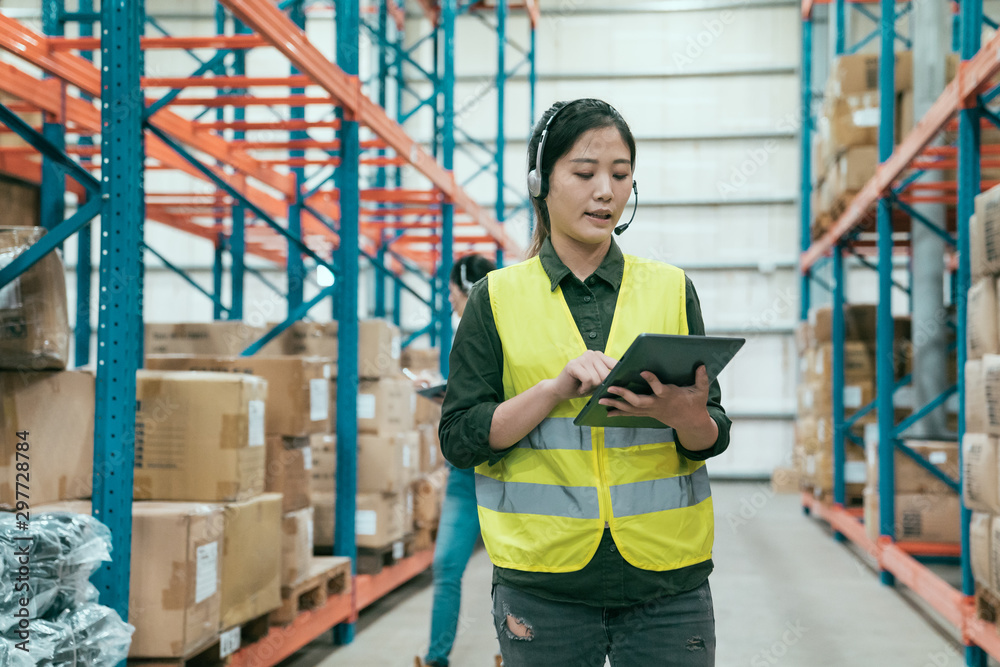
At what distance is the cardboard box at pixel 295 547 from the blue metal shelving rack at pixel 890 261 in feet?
11.5

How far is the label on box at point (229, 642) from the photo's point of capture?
3.61m

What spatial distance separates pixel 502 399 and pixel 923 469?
6481mm

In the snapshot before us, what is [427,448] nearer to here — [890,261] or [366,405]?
[366,405]

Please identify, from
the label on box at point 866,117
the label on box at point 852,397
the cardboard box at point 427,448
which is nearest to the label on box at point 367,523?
the cardboard box at point 427,448

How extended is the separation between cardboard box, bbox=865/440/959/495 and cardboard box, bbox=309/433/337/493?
4491 mm

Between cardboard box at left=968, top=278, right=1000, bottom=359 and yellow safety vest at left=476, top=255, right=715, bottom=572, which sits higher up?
cardboard box at left=968, top=278, right=1000, bottom=359

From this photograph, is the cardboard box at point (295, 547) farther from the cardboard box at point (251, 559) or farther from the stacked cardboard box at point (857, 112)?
the stacked cardboard box at point (857, 112)

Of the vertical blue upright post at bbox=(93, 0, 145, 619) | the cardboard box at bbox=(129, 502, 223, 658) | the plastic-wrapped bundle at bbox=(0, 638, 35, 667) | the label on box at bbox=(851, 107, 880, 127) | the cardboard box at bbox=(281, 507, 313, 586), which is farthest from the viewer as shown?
the label on box at bbox=(851, 107, 880, 127)

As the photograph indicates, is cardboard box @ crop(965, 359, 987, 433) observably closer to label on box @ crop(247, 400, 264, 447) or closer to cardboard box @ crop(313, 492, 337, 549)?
label on box @ crop(247, 400, 264, 447)

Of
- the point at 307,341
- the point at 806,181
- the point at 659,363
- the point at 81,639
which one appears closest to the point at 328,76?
the point at 307,341

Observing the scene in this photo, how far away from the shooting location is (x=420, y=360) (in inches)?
321

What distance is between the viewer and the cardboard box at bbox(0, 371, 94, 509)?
3.02 m

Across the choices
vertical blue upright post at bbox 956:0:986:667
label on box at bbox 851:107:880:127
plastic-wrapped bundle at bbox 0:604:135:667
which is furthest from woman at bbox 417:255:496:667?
label on box at bbox 851:107:880:127

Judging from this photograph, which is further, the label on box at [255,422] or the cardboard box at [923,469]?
the cardboard box at [923,469]
